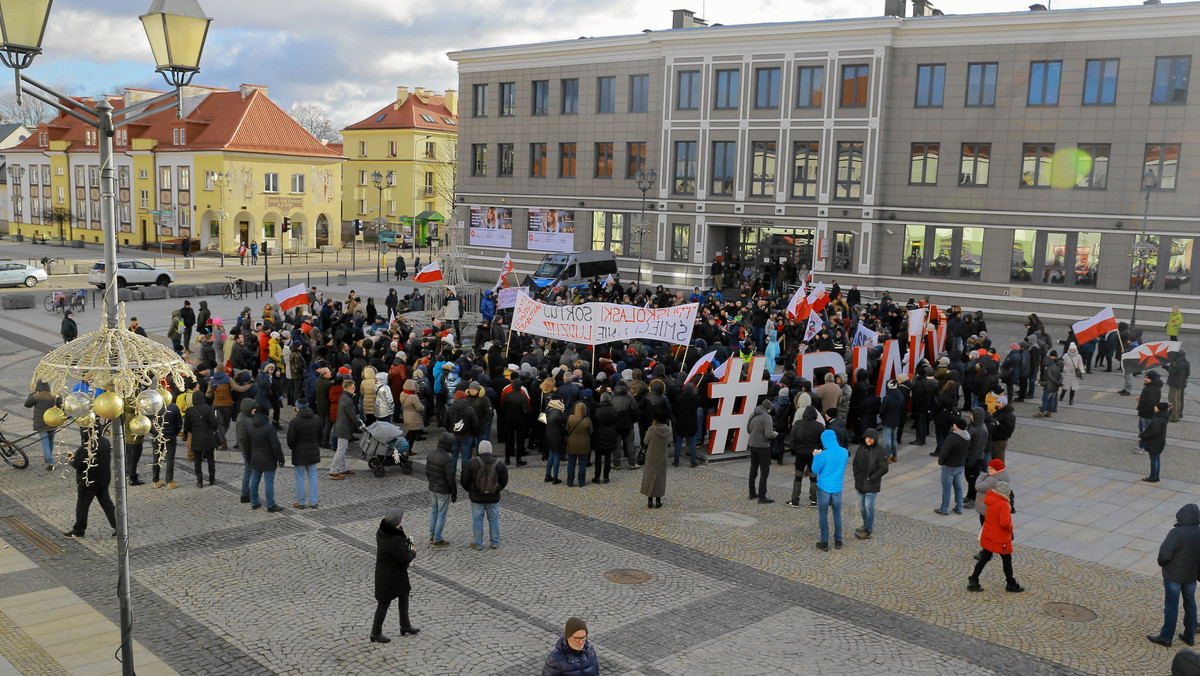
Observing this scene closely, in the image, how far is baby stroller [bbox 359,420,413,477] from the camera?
16.0 m

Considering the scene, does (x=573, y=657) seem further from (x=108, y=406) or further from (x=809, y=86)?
(x=809, y=86)

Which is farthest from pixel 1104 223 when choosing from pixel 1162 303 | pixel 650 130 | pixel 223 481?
pixel 223 481

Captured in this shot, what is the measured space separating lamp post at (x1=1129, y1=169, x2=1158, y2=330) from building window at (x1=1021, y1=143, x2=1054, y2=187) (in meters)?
→ 3.41

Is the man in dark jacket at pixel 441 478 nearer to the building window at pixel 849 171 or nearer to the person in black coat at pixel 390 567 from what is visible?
the person in black coat at pixel 390 567

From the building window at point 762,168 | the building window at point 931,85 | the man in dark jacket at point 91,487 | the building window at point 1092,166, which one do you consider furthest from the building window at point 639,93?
the man in dark jacket at point 91,487

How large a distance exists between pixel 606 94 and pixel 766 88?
29.5 feet

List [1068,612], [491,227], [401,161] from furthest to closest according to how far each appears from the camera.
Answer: [401,161]
[491,227]
[1068,612]

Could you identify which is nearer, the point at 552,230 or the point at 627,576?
the point at 627,576

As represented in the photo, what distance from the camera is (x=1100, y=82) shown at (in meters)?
36.2

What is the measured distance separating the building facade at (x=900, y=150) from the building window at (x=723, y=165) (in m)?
0.09

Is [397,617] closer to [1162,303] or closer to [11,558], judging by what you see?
[11,558]

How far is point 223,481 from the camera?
15.6 m

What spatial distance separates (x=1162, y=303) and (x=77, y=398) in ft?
127

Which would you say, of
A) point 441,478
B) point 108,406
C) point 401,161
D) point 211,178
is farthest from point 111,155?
point 401,161
